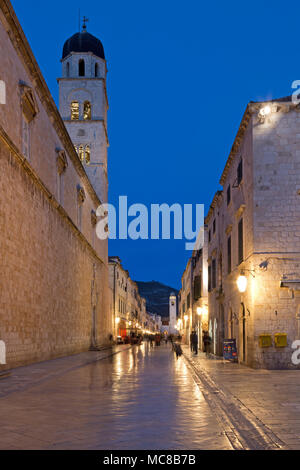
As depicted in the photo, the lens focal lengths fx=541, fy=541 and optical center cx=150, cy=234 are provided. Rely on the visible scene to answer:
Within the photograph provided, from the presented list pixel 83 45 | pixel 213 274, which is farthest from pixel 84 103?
pixel 213 274

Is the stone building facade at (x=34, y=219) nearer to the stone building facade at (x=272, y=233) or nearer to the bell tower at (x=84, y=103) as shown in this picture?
the stone building facade at (x=272, y=233)

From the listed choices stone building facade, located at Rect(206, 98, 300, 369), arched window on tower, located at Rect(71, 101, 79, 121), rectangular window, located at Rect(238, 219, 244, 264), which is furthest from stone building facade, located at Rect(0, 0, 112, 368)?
arched window on tower, located at Rect(71, 101, 79, 121)

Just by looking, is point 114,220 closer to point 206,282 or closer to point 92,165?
point 92,165

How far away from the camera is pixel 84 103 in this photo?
52.1m

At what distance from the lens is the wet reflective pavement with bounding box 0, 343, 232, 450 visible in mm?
6766

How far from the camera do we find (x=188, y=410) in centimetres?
956

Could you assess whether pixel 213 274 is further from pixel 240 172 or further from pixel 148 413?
pixel 148 413

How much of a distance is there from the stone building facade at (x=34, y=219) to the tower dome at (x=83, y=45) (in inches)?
860

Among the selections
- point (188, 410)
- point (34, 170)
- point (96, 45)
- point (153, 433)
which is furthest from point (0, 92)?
point (96, 45)

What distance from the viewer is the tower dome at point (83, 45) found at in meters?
51.8

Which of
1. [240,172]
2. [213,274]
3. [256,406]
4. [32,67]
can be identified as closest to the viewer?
[256,406]

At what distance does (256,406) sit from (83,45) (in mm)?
47581

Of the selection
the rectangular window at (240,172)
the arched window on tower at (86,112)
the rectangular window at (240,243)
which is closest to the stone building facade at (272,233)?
the rectangular window at (240,243)
